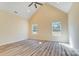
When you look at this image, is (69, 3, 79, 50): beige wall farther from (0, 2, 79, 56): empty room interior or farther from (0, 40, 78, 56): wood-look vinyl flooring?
(0, 40, 78, 56): wood-look vinyl flooring

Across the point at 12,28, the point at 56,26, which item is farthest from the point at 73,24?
the point at 12,28

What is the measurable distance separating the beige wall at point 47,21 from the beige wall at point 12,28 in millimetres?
211

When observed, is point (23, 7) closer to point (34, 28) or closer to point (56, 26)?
point (34, 28)

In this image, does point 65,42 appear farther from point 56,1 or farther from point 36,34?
point 56,1

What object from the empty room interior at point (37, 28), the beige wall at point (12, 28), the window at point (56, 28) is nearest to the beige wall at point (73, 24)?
the empty room interior at point (37, 28)

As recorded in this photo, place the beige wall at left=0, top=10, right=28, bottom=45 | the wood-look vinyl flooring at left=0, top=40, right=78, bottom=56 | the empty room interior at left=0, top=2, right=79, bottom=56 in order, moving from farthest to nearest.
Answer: the beige wall at left=0, top=10, right=28, bottom=45, the empty room interior at left=0, top=2, right=79, bottom=56, the wood-look vinyl flooring at left=0, top=40, right=78, bottom=56

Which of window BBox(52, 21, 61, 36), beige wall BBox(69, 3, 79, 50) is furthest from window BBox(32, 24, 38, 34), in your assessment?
beige wall BBox(69, 3, 79, 50)

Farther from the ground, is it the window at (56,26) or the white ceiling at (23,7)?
the white ceiling at (23,7)

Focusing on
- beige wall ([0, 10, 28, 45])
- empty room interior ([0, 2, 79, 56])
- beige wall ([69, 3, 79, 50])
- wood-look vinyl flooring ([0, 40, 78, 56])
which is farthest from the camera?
beige wall ([69, 3, 79, 50])

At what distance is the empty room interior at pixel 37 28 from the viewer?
2516mm

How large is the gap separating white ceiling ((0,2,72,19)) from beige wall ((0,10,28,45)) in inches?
5.4

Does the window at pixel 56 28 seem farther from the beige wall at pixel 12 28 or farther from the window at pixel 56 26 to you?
the beige wall at pixel 12 28

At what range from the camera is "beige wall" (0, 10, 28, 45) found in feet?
8.61

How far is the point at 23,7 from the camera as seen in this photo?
2607 millimetres
